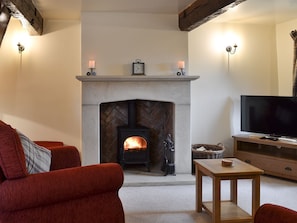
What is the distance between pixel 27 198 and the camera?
195 cm

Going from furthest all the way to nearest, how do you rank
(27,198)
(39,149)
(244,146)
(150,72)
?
(244,146) < (150,72) < (39,149) < (27,198)

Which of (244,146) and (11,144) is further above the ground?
(11,144)

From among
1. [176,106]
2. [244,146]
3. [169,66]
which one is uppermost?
[169,66]

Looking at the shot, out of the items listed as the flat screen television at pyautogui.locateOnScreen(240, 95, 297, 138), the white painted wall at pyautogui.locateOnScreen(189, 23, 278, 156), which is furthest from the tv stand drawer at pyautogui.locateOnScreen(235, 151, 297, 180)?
the white painted wall at pyautogui.locateOnScreen(189, 23, 278, 156)

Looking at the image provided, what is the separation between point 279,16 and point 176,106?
209cm

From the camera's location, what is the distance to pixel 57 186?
6.68 feet

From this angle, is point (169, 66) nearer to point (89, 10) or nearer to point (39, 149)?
point (89, 10)

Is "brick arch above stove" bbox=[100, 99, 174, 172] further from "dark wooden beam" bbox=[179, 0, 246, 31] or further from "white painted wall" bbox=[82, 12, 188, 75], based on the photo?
"dark wooden beam" bbox=[179, 0, 246, 31]

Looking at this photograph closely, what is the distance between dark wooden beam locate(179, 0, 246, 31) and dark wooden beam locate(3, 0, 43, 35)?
6.48ft

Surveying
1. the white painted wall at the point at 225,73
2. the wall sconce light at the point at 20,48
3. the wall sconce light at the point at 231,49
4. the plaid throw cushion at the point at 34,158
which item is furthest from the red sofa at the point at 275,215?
the wall sconce light at the point at 20,48

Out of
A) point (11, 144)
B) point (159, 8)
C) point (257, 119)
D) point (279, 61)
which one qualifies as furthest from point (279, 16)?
point (11, 144)

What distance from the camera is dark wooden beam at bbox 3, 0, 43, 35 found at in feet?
10.6

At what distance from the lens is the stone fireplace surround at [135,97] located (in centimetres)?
434

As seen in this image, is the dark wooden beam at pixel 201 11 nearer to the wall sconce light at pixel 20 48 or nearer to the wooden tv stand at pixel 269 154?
the wooden tv stand at pixel 269 154
